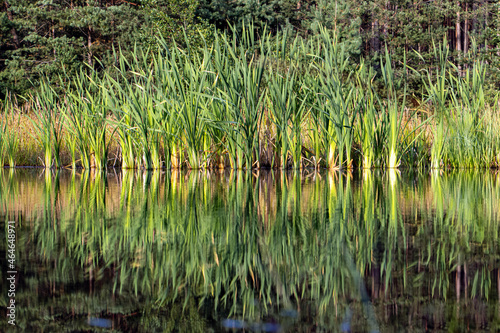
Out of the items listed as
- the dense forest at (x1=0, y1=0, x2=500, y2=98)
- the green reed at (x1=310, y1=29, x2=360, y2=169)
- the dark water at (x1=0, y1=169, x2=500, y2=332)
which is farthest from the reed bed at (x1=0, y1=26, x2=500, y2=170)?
the dense forest at (x1=0, y1=0, x2=500, y2=98)

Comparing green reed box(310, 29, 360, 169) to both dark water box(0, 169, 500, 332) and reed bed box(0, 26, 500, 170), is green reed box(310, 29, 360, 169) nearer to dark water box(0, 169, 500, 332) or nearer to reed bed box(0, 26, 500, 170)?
reed bed box(0, 26, 500, 170)

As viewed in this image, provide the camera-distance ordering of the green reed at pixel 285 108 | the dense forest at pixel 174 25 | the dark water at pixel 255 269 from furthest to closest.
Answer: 1. the dense forest at pixel 174 25
2. the green reed at pixel 285 108
3. the dark water at pixel 255 269

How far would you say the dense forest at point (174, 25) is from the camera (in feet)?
61.7

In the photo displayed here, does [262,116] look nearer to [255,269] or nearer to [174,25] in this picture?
[255,269]

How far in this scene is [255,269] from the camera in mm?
1120

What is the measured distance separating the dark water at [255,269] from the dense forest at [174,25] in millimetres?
16131

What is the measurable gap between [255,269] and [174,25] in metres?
17.4

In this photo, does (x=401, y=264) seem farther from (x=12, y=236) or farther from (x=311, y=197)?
(x=311, y=197)

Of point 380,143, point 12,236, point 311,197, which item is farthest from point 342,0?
point 12,236

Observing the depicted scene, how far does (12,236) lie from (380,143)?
4.48 meters

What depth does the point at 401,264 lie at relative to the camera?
44.8 inches

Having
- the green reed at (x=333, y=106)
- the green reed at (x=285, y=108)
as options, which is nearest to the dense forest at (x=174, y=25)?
the green reed at (x=285, y=108)

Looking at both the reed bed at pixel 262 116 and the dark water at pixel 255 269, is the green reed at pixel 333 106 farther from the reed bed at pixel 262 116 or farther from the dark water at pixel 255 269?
the dark water at pixel 255 269

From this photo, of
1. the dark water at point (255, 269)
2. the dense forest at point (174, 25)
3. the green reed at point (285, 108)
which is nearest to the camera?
the dark water at point (255, 269)
